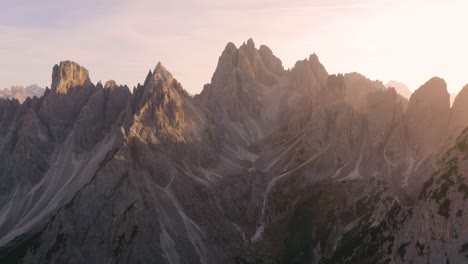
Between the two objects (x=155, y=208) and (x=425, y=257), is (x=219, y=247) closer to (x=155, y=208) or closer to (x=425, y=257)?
(x=155, y=208)

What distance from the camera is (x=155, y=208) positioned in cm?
19412

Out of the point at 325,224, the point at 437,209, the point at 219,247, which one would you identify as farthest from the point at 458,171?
the point at 219,247

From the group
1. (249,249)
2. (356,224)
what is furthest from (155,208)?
(356,224)

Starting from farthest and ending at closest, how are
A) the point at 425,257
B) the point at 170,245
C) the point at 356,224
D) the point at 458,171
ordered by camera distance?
1. the point at 170,245
2. the point at 356,224
3. the point at 458,171
4. the point at 425,257

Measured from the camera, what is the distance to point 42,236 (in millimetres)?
195375

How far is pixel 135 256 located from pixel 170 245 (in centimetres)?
1241

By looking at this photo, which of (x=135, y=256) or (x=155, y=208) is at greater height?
(x=155, y=208)

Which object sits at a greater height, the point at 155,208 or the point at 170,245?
the point at 155,208

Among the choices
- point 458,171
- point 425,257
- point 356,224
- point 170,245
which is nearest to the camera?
point 425,257

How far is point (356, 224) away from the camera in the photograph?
17062 centimetres

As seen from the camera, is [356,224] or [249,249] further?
[249,249]

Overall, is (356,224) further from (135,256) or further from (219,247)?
(135,256)

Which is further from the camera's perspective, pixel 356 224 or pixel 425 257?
pixel 356 224

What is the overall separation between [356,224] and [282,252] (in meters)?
30.3
